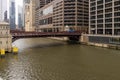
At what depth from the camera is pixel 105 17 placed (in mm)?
129625

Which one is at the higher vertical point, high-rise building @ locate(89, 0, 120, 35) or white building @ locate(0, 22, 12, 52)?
high-rise building @ locate(89, 0, 120, 35)

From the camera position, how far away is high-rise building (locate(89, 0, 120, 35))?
120 metres

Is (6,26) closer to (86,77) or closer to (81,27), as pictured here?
(86,77)

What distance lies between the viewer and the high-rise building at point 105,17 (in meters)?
120

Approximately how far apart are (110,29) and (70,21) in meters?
71.0

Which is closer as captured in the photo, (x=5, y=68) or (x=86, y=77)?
(x=86, y=77)

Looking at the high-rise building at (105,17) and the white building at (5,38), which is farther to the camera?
the high-rise building at (105,17)

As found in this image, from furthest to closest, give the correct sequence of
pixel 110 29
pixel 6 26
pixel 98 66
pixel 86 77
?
1. pixel 110 29
2. pixel 6 26
3. pixel 98 66
4. pixel 86 77

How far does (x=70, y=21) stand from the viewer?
194m

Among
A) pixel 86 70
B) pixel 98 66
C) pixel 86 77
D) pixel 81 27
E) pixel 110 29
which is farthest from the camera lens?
pixel 81 27

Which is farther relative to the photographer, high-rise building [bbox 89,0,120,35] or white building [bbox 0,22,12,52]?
high-rise building [bbox 89,0,120,35]

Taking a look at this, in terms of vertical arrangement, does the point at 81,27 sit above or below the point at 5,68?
above

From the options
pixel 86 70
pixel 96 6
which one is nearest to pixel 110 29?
pixel 96 6

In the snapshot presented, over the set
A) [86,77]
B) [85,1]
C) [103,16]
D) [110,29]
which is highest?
[85,1]
